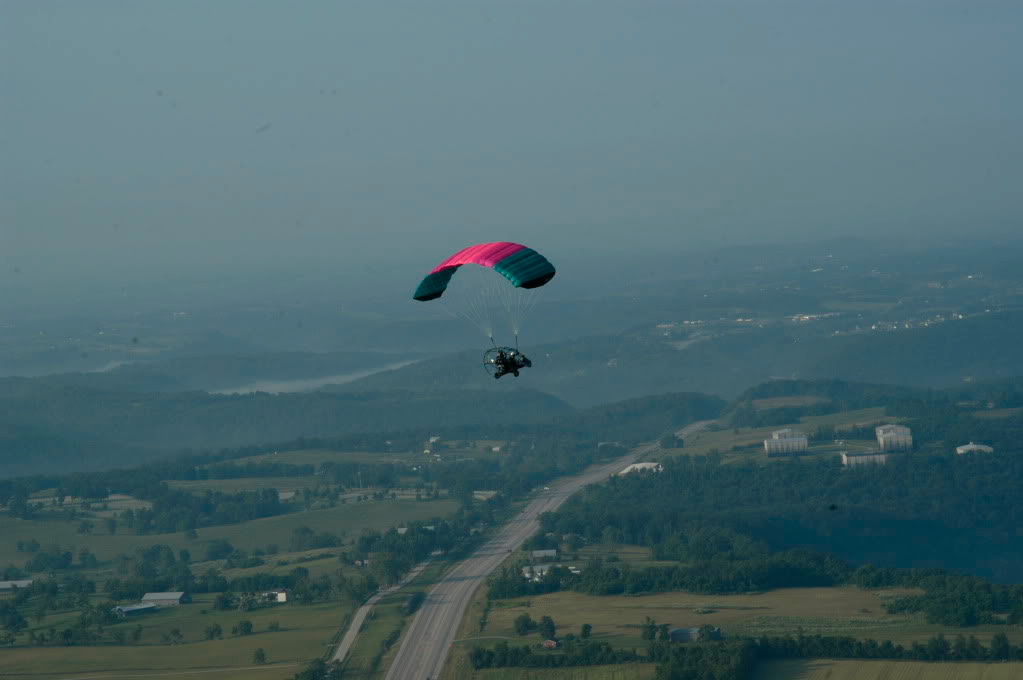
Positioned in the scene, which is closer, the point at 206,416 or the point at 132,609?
the point at 132,609

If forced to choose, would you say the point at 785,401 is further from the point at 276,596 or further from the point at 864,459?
the point at 276,596

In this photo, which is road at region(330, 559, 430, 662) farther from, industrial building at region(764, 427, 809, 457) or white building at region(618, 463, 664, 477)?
industrial building at region(764, 427, 809, 457)

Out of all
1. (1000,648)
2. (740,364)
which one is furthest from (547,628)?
(740,364)

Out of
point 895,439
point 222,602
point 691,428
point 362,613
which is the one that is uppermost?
point 691,428

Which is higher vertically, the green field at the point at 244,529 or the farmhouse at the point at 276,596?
the green field at the point at 244,529

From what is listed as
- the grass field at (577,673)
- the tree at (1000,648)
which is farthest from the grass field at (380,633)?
the tree at (1000,648)

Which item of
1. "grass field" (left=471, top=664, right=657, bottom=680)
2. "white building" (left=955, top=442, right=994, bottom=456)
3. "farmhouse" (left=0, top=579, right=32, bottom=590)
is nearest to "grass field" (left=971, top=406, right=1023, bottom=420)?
"white building" (left=955, top=442, right=994, bottom=456)

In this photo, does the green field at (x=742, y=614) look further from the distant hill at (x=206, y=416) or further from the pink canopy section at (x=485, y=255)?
the distant hill at (x=206, y=416)
